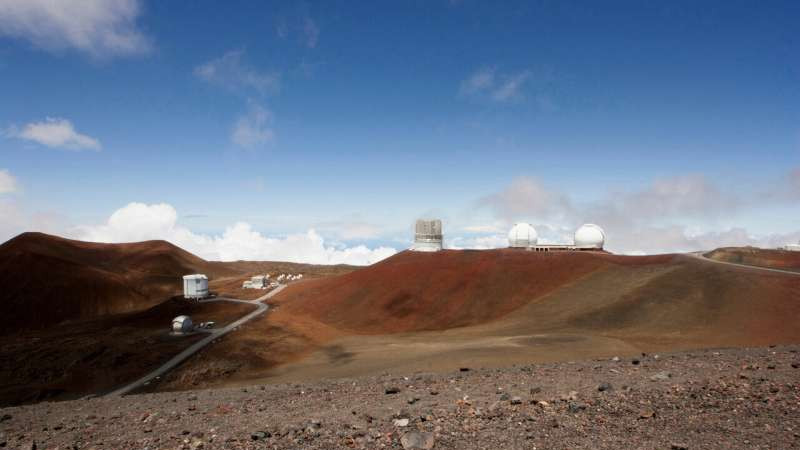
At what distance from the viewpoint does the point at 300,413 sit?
1490cm

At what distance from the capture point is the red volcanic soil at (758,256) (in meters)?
57.3

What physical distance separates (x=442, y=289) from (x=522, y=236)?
65.7ft

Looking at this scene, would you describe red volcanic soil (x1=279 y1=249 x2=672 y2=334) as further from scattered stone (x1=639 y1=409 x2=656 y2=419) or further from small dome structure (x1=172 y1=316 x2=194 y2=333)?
scattered stone (x1=639 y1=409 x2=656 y2=419)

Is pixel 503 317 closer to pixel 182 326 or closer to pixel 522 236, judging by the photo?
pixel 522 236

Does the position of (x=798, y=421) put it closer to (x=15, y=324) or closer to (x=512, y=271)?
(x=512, y=271)

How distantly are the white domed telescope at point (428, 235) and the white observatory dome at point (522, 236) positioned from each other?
41.2 feet

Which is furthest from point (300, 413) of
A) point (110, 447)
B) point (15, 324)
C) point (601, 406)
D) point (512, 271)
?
point (15, 324)

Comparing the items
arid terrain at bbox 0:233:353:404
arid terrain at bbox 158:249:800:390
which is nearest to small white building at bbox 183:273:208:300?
arid terrain at bbox 0:233:353:404

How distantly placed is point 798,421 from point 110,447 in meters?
17.4

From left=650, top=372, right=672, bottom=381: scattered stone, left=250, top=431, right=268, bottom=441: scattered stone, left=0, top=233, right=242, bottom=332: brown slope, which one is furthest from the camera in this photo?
left=0, top=233, right=242, bottom=332: brown slope

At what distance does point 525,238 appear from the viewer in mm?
73375

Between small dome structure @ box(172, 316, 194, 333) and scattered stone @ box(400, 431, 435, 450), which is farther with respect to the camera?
small dome structure @ box(172, 316, 194, 333)

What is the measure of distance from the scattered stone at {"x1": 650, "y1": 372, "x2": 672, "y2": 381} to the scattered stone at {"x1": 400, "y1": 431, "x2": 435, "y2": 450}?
939 cm

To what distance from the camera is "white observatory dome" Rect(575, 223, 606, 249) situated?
230 ft
